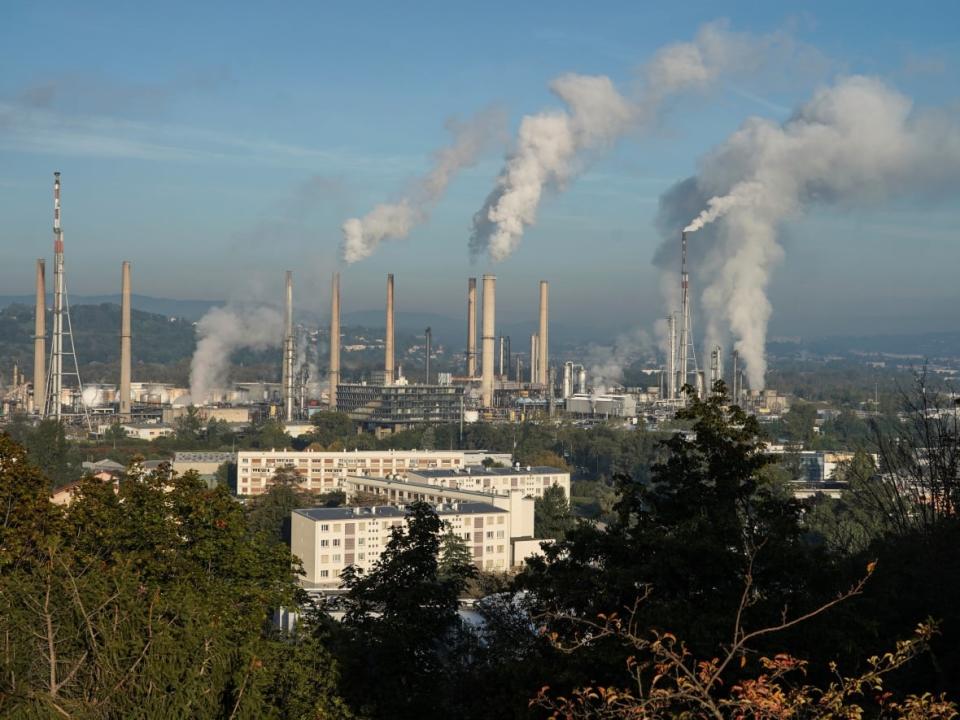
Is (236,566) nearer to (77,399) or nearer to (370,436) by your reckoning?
(370,436)

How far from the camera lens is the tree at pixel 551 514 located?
22.4 meters

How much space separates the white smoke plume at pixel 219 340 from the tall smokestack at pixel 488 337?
443 inches

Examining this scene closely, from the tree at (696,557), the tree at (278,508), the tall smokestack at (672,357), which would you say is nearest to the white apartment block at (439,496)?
the tree at (278,508)

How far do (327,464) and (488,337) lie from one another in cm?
1429

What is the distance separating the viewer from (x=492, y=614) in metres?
8.65

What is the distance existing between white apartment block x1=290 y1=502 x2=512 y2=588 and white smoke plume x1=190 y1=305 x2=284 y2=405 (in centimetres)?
3160

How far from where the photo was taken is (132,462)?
8.62m

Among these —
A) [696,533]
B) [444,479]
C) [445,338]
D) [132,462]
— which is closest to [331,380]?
[444,479]

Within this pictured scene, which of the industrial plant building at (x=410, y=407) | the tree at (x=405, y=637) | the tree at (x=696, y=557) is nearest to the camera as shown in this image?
the tree at (x=696, y=557)

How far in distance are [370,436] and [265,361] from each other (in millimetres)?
35441

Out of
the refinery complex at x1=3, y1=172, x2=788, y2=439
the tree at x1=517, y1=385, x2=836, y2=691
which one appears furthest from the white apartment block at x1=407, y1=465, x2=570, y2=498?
the tree at x1=517, y1=385, x2=836, y2=691

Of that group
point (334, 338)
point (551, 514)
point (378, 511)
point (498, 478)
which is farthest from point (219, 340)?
point (378, 511)

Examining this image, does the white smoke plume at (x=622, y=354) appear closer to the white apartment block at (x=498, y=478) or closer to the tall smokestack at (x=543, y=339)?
the tall smokestack at (x=543, y=339)

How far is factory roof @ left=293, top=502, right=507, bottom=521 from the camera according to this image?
1966 cm
